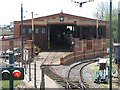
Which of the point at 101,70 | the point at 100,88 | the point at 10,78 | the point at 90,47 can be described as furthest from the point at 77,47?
the point at 10,78

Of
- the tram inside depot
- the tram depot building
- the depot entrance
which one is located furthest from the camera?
the depot entrance

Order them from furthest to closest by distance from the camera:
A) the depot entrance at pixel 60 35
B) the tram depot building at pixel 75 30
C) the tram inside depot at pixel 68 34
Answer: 1. the depot entrance at pixel 60 35
2. the tram inside depot at pixel 68 34
3. the tram depot building at pixel 75 30

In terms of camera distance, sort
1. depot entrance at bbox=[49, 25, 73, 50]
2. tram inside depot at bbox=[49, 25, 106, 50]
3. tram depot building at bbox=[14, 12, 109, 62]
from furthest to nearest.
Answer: depot entrance at bbox=[49, 25, 73, 50] < tram inside depot at bbox=[49, 25, 106, 50] < tram depot building at bbox=[14, 12, 109, 62]

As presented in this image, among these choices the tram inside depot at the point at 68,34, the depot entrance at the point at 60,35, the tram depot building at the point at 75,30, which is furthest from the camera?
the depot entrance at the point at 60,35

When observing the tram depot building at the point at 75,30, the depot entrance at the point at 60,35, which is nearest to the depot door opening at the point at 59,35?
the depot entrance at the point at 60,35

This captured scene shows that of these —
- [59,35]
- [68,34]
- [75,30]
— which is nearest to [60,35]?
[59,35]

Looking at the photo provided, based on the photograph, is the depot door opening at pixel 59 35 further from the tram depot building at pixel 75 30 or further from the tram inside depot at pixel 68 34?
the tram depot building at pixel 75 30

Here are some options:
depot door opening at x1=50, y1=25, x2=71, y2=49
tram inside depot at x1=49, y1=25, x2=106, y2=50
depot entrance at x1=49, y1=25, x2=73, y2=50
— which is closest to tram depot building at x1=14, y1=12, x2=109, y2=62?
tram inside depot at x1=49, y1=25, x2=106, y2=50

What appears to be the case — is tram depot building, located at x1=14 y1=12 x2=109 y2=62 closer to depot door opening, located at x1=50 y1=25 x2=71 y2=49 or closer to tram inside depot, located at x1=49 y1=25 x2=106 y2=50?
tram inside depot, located at x1=49 y1=25 x2=106 y2=50

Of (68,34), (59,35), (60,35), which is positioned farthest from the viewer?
(60,35)

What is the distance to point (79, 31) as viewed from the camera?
5994cm

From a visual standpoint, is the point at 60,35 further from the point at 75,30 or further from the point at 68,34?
the point at 75,30

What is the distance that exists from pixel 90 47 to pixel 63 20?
8414 mm

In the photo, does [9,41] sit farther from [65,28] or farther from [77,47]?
[65,28]
